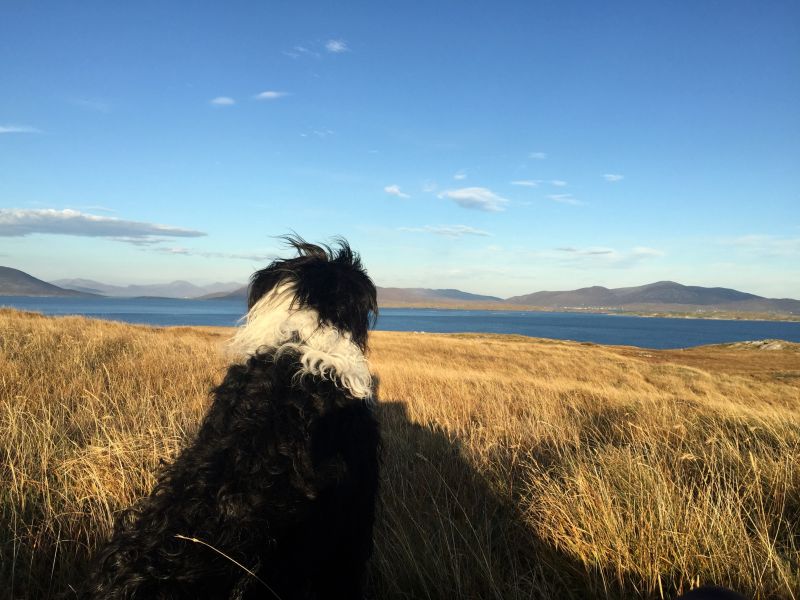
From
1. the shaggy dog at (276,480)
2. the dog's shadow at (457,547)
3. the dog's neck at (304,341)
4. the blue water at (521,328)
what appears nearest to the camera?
the shaggy dog at (276,480)

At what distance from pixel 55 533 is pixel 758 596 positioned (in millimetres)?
3874

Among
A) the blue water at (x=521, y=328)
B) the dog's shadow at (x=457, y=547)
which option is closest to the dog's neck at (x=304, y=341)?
the dog's shadow at (x=457, y=547)

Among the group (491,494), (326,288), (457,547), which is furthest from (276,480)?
(491,494)

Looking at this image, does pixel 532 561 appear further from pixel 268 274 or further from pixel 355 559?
pixel 268 274

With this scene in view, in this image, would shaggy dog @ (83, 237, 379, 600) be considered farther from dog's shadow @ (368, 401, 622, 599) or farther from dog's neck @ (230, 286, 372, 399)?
dog's shadow @ (368, 401, 622, 599)

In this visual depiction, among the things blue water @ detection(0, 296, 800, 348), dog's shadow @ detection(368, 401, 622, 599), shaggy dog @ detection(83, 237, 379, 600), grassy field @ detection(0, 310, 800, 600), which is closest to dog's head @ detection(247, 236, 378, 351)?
shaggy dog @ detection(83, 237, 379, 600)

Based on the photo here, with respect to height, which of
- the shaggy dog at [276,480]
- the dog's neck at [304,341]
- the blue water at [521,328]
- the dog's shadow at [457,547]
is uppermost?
the dog's neck at [304,341]

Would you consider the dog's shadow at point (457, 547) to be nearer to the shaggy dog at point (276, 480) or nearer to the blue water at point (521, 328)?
the shaggy dog at point (276, 480)

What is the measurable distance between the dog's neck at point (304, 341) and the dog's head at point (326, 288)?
0.03 m

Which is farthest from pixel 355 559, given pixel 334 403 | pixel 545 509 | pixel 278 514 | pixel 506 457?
pixel 506 457

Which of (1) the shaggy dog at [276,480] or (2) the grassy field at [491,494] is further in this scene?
(2) the grassy field at [491,494]

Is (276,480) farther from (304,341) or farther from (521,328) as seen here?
(521,328)

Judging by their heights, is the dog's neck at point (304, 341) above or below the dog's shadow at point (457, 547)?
above

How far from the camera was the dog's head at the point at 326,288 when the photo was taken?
2539mm
